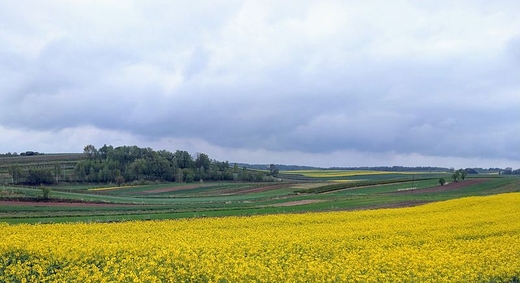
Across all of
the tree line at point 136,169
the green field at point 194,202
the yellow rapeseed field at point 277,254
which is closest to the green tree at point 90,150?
the tree line at point 136,169

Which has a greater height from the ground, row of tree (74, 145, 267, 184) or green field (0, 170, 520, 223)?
row of tree (74, 145, 267, 184)

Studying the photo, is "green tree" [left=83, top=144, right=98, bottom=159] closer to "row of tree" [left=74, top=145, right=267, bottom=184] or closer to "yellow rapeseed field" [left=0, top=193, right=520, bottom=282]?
"row of tree" [left=74, top=145, right=267, bottom=184]

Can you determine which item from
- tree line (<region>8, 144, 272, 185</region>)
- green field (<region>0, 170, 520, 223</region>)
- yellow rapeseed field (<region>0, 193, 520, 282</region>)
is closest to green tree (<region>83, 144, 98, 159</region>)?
tree line (<region>8, 144, 272, 185</region>)

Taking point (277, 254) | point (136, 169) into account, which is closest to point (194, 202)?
point (277, 254)

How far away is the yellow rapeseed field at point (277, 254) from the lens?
465 inches

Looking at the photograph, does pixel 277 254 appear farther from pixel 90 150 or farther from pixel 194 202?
pixel 90 150

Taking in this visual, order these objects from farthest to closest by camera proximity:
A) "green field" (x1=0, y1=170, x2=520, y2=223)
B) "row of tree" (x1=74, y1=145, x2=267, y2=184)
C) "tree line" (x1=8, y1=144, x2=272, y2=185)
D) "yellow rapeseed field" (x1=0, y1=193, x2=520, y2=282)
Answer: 1. "row of tree" (x1=74, y1=145, x2=267, y2=184)
2. "tree line" (x1=8, y1=144, x2=272, y2=185)
3. "green field" (x1=0, y1=170, x2=520, y2=223)
4. "yellow rapeseed field" (x1=0, y1=193, x2=520, y2=282)

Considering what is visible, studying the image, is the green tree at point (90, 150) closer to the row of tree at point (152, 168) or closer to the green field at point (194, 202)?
the row of tree at point (152, 168)

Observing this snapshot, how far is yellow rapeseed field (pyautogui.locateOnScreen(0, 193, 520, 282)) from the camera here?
11805mm

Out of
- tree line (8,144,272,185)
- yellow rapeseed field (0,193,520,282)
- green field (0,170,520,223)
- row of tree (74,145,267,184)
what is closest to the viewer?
yellow rapeseed field (0,193,520,282)

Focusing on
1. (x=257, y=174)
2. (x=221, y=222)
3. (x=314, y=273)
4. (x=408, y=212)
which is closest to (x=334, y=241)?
(x=314, y=273)

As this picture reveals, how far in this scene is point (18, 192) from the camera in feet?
184

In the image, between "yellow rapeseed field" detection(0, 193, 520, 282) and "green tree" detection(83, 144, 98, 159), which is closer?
"yellow rapeseed field" detection(0, 193, 520, 282)

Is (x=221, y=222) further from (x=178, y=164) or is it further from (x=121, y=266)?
(x=178, y=164)
